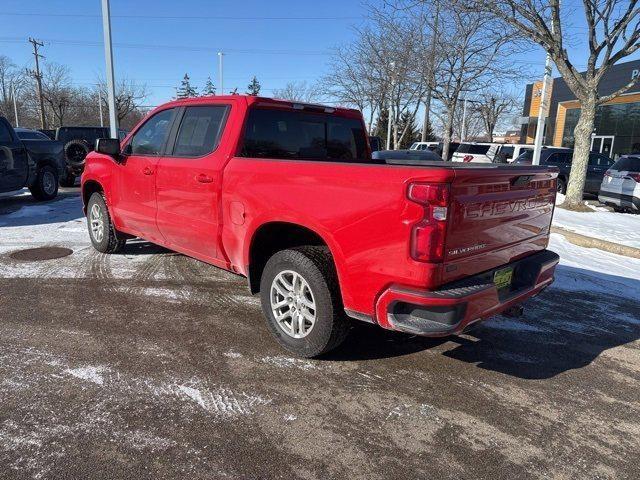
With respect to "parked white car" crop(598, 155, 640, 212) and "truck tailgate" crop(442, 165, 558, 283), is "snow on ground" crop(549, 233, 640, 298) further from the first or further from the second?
"parked white car" crop(598, 155, 640, 212)

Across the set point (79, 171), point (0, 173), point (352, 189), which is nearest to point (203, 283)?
point (352, 189)

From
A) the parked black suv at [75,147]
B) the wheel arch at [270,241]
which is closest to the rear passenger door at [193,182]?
the wheel arch at [270,241]

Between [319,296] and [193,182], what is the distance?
1.77 m

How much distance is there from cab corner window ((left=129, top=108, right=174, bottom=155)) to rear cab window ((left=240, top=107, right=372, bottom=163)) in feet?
3.94

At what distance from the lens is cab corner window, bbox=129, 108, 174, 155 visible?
198 inches

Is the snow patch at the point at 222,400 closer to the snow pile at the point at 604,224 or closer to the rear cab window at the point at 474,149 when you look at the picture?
the snow pile at the point at 604,224

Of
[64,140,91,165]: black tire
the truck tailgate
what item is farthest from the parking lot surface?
[64,140,91,165]: black tire

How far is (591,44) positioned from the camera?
1113cm

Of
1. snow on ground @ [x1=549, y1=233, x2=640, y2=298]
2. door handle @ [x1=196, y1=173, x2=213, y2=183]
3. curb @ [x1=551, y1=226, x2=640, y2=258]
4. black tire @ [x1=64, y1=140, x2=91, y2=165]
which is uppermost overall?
door handle @ [x1=196, y1=173, x2=213, y2=183]

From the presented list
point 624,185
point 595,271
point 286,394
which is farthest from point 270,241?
point 624,185

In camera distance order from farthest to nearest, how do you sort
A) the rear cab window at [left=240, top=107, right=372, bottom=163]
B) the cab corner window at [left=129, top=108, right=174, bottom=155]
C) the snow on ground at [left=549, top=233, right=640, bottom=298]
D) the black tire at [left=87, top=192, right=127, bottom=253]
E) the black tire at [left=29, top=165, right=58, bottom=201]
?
the black tire at [left=29, top=165, right=58, bottom=201], the black tire at [left=87, top=192, right=127, bottom=253], the snow on ground at [left=549, top=233, right=640, bottom=298], the cab corner window at [left=129, top=108, right=174, bottom=155], the rear cab window at [left=240, top=107, right=372, bottom=163]

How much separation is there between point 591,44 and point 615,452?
1108cm

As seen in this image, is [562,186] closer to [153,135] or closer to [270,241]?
[153,135]

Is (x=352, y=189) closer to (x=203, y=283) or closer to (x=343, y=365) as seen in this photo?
(x=343, y=365)
